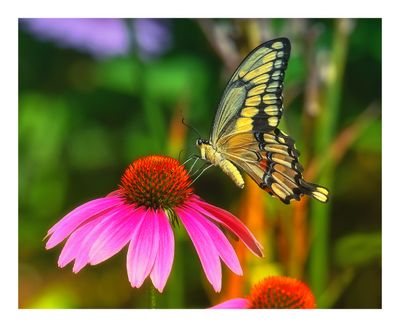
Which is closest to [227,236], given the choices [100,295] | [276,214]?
[276,214]

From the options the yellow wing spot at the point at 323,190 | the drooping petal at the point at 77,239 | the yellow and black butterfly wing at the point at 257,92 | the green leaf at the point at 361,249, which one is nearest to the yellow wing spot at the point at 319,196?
the yellow wing spot at the point at 323,190

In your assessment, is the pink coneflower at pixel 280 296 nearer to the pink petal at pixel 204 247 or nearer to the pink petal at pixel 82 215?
the pink petal at pixel 204 247

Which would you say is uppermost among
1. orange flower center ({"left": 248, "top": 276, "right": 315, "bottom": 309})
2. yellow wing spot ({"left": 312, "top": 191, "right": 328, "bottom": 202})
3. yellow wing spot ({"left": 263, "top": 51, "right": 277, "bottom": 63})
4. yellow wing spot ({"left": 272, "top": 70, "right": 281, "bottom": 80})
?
yellow wing spot ({"left": 263, "top": 51, "right": 277, "bottom": 63})

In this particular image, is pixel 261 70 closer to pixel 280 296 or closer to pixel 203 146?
pixel 203 146

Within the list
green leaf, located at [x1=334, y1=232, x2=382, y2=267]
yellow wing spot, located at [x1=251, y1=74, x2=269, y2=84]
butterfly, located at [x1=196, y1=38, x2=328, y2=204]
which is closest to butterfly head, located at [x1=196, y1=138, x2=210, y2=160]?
butterfly, located at [x1=196, y1=38, x2=328, y2=204]

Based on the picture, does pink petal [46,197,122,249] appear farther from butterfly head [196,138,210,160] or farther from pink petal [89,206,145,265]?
butterfly head [196,138,210,160]

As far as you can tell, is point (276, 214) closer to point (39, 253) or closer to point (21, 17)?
point (39, 253)
